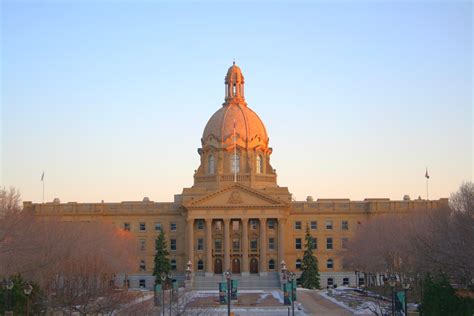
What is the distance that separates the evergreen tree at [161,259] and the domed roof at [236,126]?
20097mm

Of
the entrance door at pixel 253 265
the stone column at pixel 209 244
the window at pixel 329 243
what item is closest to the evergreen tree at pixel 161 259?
the stone column at pixel 209 244

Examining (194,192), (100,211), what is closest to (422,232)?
(194,192)

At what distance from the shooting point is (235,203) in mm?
111312

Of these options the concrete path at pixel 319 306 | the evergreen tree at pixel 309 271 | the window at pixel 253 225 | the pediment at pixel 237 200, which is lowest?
the concrete path at pixel 319 306

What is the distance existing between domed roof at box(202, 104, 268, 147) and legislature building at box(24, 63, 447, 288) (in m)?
0.14

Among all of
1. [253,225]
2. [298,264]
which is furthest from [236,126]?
[298,264]

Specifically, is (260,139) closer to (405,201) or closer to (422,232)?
(405,201)

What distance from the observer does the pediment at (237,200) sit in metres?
111

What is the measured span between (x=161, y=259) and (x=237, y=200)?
1280 cm

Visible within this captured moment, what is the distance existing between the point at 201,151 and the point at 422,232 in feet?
158

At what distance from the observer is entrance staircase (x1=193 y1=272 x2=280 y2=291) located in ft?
338

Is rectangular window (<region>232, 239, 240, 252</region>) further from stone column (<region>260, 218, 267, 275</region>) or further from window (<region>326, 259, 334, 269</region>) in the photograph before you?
window (<region>326, 259, 334, 269</region>)

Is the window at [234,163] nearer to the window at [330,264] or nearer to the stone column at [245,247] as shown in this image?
the stone column at [245,247]

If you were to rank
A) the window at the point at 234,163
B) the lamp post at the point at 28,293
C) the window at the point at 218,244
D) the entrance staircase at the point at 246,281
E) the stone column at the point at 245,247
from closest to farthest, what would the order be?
the lamp post at the point at 28,293
the entrance staircase at the point at 246,281
the stone column at the point at 245,247
the window at the point at 218,244
the window at the point at 234,163
